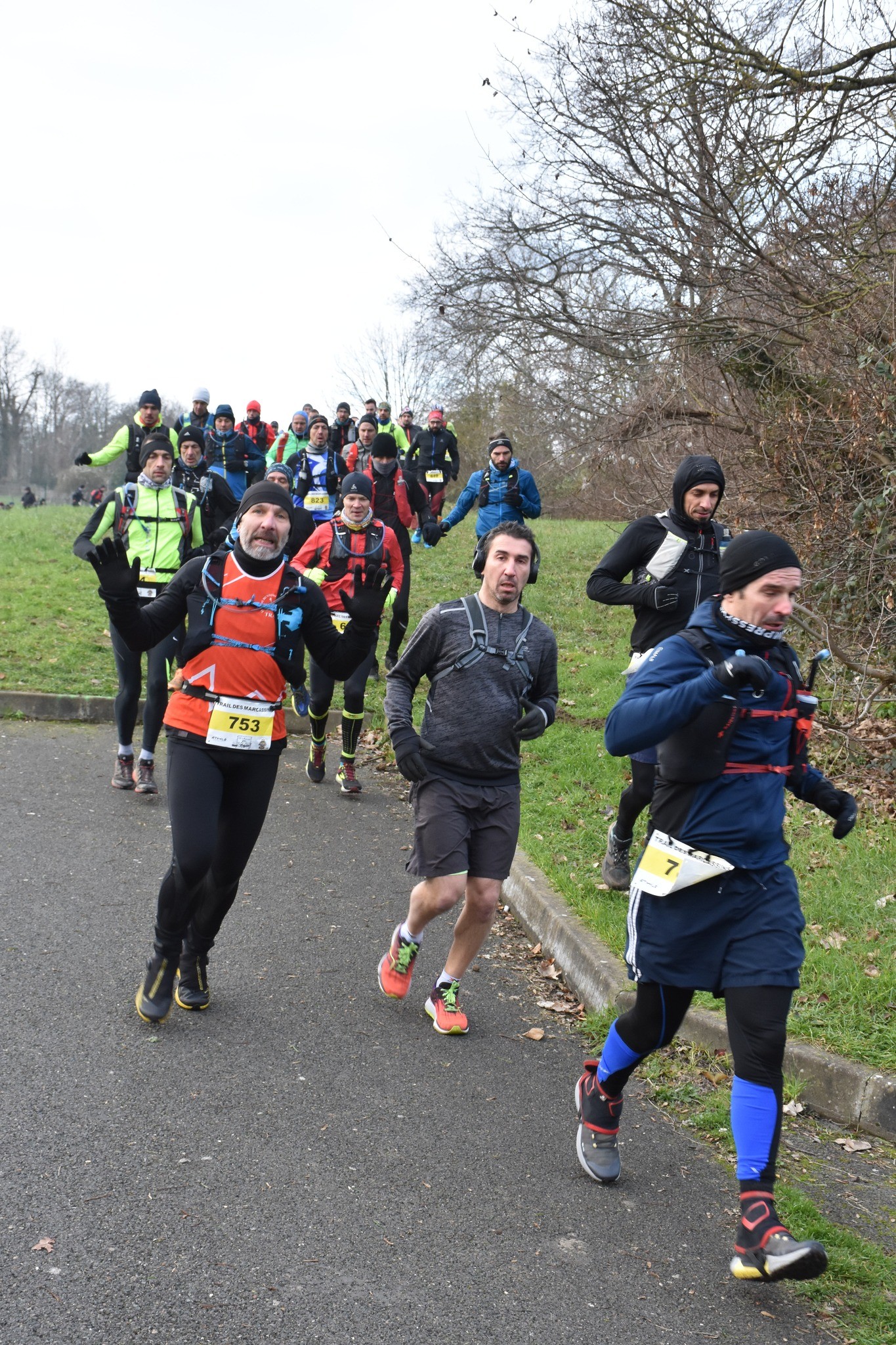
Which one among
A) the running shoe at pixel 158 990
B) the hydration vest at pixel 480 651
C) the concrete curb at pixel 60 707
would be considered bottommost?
the running shoe at pixel 158 990

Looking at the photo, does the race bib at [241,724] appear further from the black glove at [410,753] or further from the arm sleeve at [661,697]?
the arm sleeve at [661,697]

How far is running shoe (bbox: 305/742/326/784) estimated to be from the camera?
9698 millimetres

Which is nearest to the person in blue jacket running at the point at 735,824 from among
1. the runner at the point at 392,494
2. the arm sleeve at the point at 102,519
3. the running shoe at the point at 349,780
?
the arm sleeve at the point at 102,519

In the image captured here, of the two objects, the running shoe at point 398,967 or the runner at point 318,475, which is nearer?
the running shoe at point 398,967

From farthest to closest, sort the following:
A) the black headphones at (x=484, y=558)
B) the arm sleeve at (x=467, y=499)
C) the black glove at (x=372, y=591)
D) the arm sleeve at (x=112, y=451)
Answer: the arm sleeve at (x=467, y=499) < the arm sleeve at (x=112, y=451) < the black headphones at (x=484, y=558) < the black glove at (x=372, y=591)

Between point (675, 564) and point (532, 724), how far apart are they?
138cm

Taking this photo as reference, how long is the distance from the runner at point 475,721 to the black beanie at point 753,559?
1447 mm

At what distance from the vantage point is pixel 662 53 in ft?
32.9

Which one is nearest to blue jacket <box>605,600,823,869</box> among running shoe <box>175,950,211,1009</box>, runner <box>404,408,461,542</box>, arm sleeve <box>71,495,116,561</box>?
running shoe <box>175,950,211,1009</box>

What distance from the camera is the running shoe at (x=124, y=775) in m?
8.91

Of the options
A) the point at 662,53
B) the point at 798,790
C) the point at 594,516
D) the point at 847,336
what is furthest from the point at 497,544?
the point at 594,516

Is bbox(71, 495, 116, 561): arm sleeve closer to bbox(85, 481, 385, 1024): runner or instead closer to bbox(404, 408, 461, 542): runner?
bbox(85, 481, 385, 1024): runner

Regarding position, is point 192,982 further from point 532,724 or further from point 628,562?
point 628,562

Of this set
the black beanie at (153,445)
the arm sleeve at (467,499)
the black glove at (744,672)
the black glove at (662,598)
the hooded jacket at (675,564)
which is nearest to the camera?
the black glove at (744,672)
